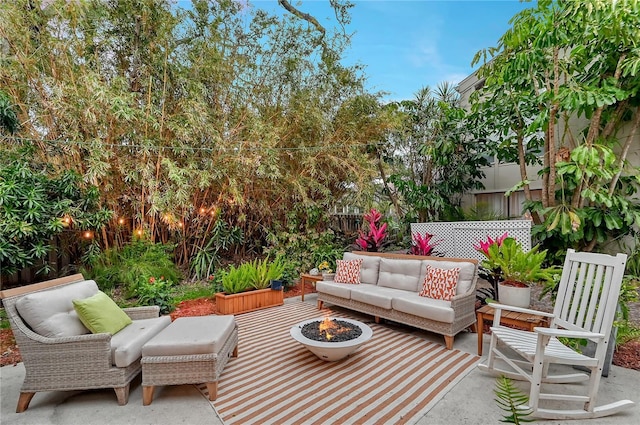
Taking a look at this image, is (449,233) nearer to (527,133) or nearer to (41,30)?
(527,133)

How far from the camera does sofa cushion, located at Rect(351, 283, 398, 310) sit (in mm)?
3619

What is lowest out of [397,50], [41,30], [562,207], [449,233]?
[449,233]

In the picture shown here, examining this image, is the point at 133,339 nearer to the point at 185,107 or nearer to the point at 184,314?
the point at 184,314

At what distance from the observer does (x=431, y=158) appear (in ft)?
21.9

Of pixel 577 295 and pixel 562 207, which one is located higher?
pixel 562 207

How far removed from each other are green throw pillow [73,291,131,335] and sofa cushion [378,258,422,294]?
3043mm

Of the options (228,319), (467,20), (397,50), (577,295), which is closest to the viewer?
(577,295)

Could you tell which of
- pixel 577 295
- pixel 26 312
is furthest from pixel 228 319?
pixel 577 295

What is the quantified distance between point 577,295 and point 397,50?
5112 mm

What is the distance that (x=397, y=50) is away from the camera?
585 cm

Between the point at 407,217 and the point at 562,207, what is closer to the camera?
the point at 562,207

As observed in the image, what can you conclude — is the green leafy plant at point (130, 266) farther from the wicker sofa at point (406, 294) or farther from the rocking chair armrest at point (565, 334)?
the rocking chair armrest at point (565, 334)

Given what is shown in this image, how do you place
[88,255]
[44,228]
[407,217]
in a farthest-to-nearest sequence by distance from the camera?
[407,217]
[88,255]
[44,228]

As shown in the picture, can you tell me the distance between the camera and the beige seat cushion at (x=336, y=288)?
412cm
